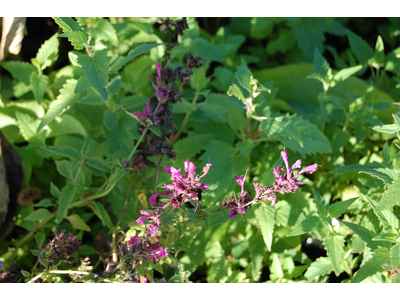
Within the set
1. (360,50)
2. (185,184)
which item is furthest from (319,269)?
(360,50)

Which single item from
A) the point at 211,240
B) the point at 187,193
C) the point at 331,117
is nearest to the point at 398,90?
the point at 331,117

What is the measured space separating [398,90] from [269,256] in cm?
105

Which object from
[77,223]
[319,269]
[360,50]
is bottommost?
[319,269]

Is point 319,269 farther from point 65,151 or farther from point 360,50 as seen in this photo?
point 360,50

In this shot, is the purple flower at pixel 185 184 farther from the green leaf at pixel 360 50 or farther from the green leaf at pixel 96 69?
the green leaf at pixel 360 50

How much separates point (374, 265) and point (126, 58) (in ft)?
3.31

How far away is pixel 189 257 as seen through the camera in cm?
157

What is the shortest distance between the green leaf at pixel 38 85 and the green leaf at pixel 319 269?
50.4 inches

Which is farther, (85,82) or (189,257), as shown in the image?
(189,257)

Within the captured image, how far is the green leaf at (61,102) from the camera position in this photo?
4.21 feet

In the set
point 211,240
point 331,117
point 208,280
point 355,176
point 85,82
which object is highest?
point 85,82

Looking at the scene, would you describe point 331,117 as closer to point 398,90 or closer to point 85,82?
point 398,90

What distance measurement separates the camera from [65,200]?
1.28 meters

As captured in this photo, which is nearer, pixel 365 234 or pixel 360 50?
pixel 365 234
